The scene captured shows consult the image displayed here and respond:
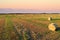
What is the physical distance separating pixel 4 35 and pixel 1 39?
142 cm

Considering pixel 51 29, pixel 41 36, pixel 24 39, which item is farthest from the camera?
pixel 51 29

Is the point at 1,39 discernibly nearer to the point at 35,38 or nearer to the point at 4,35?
the point at 4,35

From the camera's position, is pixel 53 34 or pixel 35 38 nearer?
pixel 35 38

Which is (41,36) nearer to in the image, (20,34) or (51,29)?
(20,34)

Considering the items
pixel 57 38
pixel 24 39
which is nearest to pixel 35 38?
pixel 24 39

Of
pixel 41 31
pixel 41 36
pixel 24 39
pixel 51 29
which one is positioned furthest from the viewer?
pixel 51 29

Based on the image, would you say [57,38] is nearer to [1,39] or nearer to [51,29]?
[51,29]

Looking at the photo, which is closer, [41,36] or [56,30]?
[41,36]

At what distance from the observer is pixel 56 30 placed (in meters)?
26.1

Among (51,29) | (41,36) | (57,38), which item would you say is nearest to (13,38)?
(41,36)

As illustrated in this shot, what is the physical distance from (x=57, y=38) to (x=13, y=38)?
4993mm

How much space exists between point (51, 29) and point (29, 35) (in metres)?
4.85

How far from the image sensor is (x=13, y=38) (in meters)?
21.6

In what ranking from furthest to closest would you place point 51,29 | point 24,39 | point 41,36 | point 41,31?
point 51,29
point 41,31
point 41,36
point 24,39
